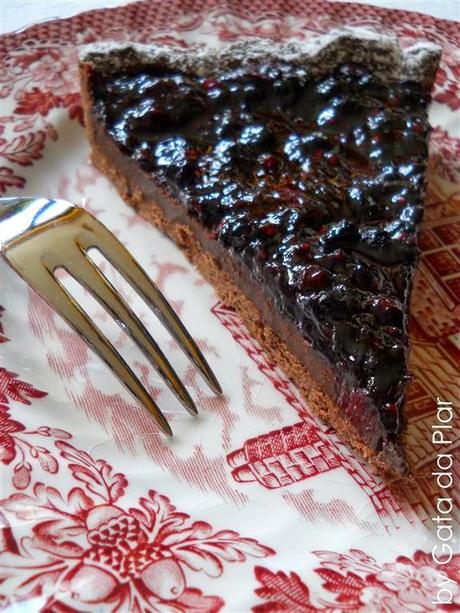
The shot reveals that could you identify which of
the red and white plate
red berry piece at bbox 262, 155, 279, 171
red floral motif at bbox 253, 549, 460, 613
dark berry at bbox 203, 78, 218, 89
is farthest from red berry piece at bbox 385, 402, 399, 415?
dark berry at bbox 203, 78, 218, 89

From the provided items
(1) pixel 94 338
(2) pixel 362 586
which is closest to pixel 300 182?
(1) pixel 94 338

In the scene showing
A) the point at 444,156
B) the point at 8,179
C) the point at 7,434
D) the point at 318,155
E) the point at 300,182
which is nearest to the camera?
the point at 7,434

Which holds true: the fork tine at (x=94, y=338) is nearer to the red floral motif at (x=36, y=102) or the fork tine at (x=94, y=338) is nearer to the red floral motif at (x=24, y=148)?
the red floral motif at (x=24, y=148)

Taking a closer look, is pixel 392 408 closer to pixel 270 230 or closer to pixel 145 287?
pixel 270 230

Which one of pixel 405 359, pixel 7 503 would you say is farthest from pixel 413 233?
pixel 7 503

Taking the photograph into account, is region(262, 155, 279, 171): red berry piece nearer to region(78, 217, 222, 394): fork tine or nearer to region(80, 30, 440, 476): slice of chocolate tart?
region(80, 30, 440, 476): slice of chocolate tart

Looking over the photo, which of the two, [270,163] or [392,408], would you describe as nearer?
[392,408]

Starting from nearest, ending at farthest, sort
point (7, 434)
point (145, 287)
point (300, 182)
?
point (7, 434) < point (145, 287) < point (300, 182)

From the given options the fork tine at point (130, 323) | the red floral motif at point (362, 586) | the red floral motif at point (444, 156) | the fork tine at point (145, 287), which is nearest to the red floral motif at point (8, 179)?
the fork tine at point (145, 287)
